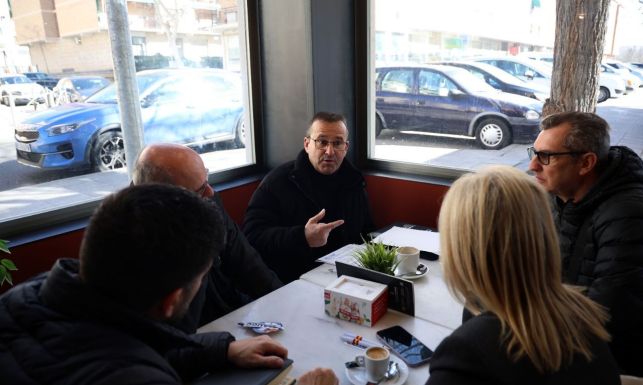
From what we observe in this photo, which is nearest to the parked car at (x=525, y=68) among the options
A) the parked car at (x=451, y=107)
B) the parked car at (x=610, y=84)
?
the parked car at (x=451, y=107)

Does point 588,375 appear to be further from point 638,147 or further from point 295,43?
point 295,43

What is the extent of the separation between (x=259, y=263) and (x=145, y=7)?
6.01 feet

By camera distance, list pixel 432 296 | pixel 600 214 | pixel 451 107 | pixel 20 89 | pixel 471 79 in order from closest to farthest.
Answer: pixel 600 214 → pixel 432 296 → pixel 20 89 → pixel 471 79 → pixel 451 107

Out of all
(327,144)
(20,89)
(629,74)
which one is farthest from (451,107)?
(20,89)

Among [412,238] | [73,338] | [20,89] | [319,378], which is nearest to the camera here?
[73,338]

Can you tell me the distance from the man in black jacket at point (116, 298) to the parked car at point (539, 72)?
102 inches

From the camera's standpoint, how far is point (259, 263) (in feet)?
6.73

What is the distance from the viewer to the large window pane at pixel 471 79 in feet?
8.82

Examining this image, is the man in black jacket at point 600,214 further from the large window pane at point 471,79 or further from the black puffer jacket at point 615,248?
the large window pane at point 471,79

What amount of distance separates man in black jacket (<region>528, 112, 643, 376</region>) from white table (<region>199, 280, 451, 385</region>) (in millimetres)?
553

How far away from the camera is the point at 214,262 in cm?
189

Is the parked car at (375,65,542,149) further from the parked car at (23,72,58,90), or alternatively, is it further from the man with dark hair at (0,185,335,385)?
the man with dark hair at (0,185,335,385)

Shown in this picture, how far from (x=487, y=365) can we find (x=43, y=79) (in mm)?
2542

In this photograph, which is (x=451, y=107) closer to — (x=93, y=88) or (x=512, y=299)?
(x=93, y=88)
